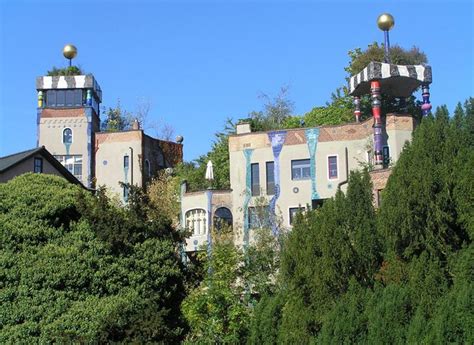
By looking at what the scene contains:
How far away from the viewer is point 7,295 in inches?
884

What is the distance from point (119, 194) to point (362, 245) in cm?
2551

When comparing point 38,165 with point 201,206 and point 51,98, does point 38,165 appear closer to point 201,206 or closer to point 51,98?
point 201,206

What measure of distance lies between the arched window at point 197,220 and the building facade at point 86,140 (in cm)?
607

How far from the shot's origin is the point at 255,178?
4038 centimetres

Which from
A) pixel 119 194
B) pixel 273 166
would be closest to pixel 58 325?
pixel 273 166

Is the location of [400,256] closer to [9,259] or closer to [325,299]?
[325,299]

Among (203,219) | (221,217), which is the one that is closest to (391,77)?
(221,217)

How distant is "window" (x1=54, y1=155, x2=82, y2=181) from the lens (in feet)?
154

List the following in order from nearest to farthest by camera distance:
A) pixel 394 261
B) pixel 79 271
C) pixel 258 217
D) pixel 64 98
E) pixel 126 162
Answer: pixel 394 261
pixel 79 271
pixel 258 217
pixel 126 162
pixel 64 98

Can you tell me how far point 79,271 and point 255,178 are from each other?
A: 18.5m

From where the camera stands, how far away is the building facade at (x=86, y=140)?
4647 centimetres

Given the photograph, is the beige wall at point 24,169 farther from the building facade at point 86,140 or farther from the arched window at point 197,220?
the building facade at point 86,140

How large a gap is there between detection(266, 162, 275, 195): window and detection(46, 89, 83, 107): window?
46.3 ft

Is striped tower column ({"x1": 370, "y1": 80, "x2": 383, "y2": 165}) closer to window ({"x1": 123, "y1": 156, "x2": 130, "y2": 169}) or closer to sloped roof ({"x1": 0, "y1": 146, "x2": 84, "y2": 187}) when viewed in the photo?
sloped roof ({"x1": 0, "y1": 146, "x2": 84, "y2": 187})
